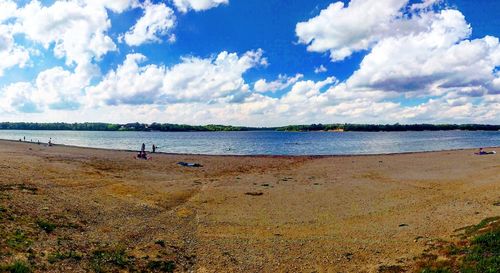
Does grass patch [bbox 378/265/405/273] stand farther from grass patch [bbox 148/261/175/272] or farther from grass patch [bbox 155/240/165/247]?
grass patch [bbox 155/240/165/247]

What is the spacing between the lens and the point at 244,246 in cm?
1705

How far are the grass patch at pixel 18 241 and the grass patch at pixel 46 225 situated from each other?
1270 millimetres

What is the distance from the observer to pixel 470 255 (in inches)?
505

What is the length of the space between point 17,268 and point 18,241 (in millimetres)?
2656

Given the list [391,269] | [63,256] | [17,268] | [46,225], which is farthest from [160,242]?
[391,269]

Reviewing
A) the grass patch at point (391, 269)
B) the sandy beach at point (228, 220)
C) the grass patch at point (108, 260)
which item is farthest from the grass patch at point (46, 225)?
the grass patch at point (391, 269)

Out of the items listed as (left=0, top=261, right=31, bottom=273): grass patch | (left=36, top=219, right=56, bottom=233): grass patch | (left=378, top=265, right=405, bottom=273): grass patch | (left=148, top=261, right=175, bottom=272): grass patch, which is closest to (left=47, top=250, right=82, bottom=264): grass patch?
(left=0, top=261, right=31, bottom=273): grass patch

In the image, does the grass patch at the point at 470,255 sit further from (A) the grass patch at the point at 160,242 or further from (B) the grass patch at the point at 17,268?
(B) the grass patch at the point at 17,268

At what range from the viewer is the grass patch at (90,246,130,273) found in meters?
13.2

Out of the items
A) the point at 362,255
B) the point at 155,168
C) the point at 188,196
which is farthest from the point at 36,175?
the point at 362,255

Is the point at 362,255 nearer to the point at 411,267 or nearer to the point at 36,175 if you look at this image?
the point at 411,267

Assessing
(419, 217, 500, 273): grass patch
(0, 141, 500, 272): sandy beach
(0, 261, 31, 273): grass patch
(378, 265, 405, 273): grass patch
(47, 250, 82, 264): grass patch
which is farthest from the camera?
(0, 141, 500, 272): sandy beach

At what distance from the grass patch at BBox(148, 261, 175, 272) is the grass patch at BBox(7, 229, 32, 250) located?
4.63 m

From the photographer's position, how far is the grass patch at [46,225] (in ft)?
52.5
